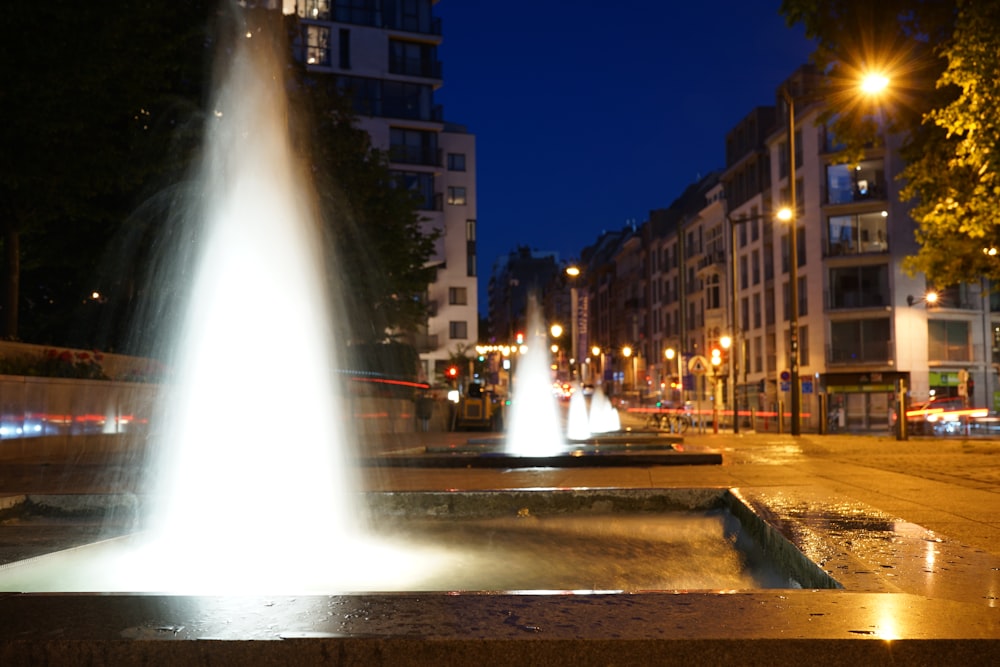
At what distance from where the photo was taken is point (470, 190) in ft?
266

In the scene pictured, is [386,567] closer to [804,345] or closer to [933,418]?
[933,418]

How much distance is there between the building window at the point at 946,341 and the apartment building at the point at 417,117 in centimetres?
3132

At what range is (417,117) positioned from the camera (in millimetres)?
74750

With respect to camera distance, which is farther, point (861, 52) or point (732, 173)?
point (732, 173)

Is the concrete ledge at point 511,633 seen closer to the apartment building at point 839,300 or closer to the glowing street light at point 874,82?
the glowing street light at point 874,82

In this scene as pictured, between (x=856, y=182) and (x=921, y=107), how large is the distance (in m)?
36.4

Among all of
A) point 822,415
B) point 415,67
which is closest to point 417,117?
point 415,67

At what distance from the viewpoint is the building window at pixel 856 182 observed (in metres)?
55.1

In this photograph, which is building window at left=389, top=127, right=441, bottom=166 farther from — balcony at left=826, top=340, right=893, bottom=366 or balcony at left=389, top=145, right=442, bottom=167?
balcony at left=826, top=340, right=893, bottom=366

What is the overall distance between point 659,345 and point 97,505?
87.7 meters

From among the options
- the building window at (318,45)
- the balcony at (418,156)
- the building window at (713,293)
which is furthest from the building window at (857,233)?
the building window at (318,45)

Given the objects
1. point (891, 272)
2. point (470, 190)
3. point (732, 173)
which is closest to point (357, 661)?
point (891, 272)

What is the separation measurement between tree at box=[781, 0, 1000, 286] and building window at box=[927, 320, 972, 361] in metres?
35.0

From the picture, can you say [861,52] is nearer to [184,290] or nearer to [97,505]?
[184,290]
